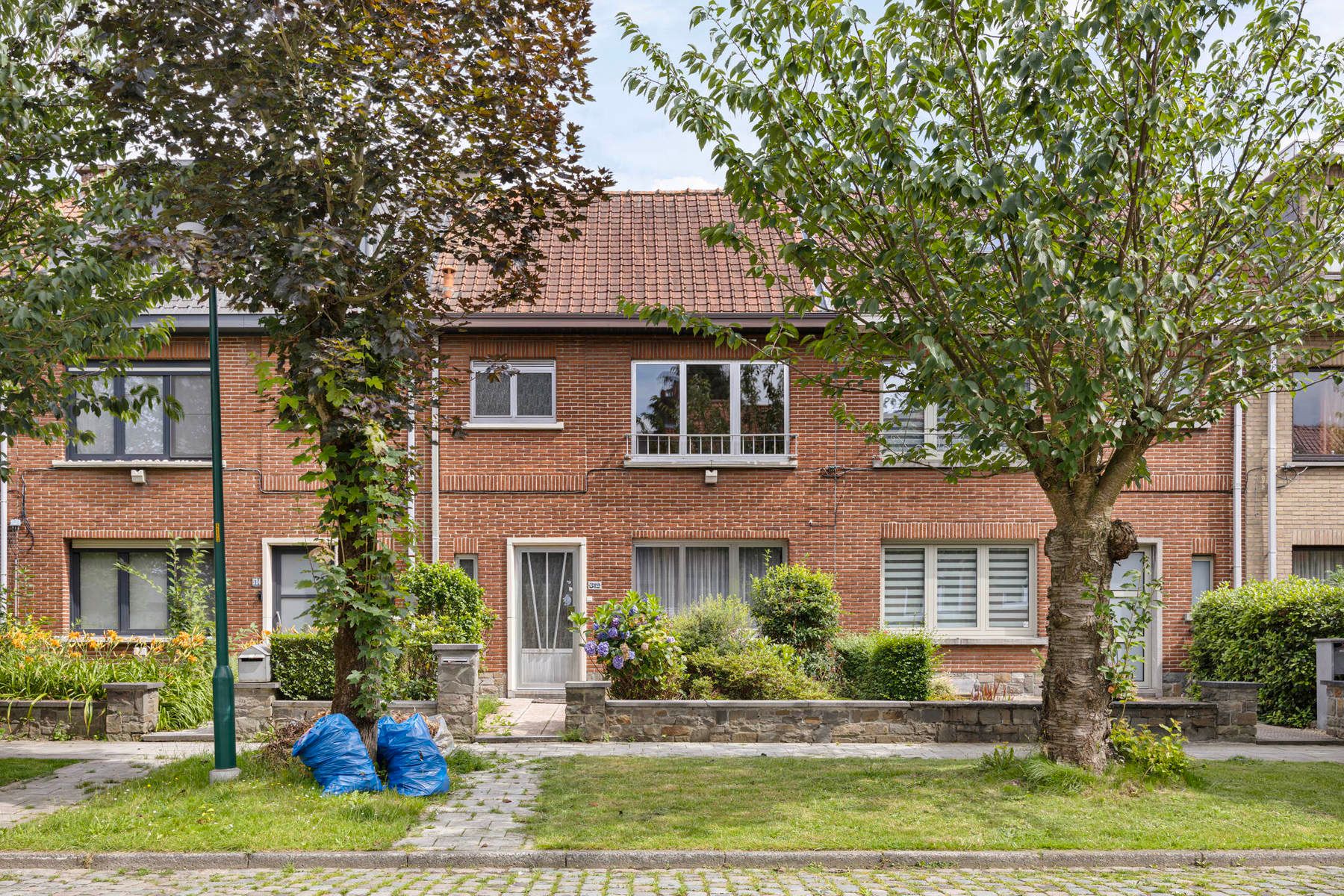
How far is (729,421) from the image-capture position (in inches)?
619

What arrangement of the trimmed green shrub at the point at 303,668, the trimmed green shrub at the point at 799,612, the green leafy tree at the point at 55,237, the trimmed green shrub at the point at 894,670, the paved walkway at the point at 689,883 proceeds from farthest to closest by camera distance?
the trimmed green shrub at the point at 799,612, the trimmed green shrub at the point at 894,670, the trimmed green shrub at the point at 303,668, the green leafy tree at the point at 55,237, the paved walkway at the point at 689,883

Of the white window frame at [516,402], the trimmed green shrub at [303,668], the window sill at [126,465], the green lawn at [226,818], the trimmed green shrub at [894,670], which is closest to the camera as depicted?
the green lawn at [226,818]

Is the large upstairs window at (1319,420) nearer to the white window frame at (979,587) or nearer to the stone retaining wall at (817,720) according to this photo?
the white window frame at (979,587)

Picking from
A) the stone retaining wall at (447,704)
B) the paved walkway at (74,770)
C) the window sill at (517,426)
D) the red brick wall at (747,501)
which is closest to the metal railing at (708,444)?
the red brick wall at (747,501)

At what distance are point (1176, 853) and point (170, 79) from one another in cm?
979

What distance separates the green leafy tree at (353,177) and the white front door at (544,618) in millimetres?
6087

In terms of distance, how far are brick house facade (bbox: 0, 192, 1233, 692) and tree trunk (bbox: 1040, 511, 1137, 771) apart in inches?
255

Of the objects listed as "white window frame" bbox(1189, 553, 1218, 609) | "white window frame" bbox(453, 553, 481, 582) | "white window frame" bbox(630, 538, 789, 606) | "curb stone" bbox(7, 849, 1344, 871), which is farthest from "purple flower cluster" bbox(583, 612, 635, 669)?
"white window frame" bbox(1189, 553, 1218, 609)

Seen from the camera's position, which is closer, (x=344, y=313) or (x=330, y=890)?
(x=330, y=890)

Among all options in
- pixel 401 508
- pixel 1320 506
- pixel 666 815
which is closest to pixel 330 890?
pixel 666 815

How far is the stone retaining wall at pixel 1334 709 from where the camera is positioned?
12477mm

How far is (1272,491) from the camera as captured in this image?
15.5 metres

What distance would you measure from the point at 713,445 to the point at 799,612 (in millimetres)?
2902

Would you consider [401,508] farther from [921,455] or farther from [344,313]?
[921,455]
